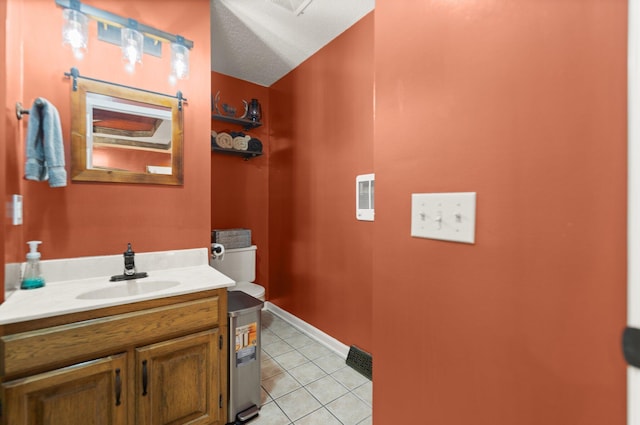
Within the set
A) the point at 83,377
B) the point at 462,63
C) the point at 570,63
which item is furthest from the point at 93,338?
the point at 570,63

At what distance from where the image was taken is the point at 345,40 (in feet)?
7.22

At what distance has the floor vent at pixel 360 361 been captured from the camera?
201cm

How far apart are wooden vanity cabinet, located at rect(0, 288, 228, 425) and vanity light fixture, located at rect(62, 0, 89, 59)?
1.40 metres

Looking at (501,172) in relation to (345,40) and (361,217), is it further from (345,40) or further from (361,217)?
(345,40)

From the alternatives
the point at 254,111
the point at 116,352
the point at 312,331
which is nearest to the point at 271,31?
the point at 254,111

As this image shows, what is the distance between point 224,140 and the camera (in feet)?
8.98

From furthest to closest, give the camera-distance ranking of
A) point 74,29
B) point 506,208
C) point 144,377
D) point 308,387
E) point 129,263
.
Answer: point 308,387 → point 129,263 → point 74,29 → point 144,377 → point 506,208

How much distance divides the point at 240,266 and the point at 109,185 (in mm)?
1400

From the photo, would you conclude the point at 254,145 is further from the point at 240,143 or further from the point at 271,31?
the point at 271,31

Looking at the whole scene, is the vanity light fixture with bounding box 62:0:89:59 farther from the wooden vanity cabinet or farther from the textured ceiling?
the wooden vanity cabinet

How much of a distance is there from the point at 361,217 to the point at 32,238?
1954mm

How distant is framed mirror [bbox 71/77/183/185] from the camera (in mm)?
1513

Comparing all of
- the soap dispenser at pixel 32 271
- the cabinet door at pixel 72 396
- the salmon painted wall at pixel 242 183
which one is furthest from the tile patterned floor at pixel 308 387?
the soap dispenser at pixel 32 271

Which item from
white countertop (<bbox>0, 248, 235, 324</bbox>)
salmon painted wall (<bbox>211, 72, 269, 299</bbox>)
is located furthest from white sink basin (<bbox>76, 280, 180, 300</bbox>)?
salmon painted wall (<bbox>211, 72, 269, 299</bbox>)
